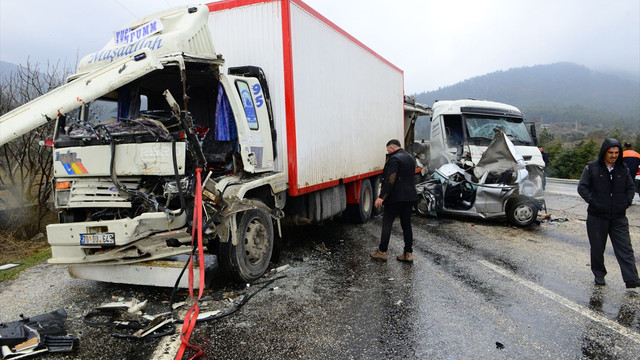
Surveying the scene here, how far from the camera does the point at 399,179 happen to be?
5.45m

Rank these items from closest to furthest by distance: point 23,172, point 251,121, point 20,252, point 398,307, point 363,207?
point 398,307 < point 251,121 < point 20,252 < point 23,172 < point 363,207

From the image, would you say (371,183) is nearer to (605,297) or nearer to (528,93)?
(605,297)

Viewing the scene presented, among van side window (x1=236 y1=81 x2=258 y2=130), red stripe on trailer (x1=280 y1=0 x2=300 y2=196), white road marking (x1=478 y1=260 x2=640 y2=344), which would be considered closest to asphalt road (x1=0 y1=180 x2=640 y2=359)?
white road marking (x1=478 y1=260 x2=640 y2=344)

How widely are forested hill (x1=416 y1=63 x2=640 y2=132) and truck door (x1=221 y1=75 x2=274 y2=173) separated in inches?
4126

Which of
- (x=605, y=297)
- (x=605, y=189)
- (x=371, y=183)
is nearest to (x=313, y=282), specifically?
(x=605, y=297)

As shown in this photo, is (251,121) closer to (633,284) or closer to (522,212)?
(633,284)

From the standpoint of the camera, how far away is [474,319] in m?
3.65

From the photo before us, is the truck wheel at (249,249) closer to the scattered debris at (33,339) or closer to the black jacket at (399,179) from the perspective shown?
the scattered debris at (33,339)

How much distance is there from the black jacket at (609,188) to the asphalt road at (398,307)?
891 millimetres

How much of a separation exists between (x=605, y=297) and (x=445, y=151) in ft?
23.8

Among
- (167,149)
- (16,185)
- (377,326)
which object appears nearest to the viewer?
(377,326)

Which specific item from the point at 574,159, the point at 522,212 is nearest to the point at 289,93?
the point at 522,212

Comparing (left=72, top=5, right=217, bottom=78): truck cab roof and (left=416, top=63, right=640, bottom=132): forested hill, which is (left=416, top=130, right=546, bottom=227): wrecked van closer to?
(left=72, top=5, right=217, bottom=78): truck cab roof

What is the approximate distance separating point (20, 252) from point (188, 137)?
4453 millimetres
